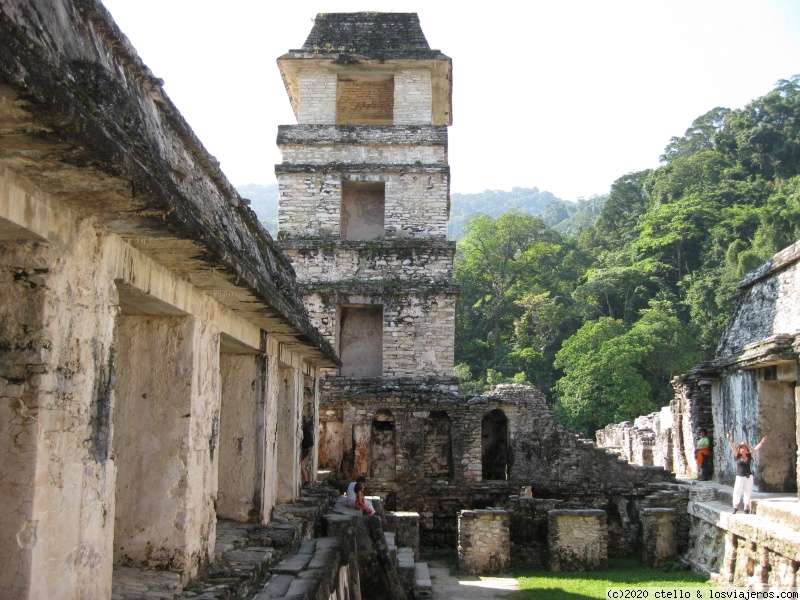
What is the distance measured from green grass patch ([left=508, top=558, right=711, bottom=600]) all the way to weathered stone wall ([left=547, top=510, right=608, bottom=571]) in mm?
205

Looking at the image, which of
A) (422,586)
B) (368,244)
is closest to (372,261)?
(368,244)

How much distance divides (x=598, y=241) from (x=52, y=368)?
1901 inches

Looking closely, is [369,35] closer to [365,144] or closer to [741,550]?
[365,144]

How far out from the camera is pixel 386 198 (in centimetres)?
1764

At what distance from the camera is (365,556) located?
927 centimetres

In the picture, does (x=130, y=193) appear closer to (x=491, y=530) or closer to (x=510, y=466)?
(x=491, y=530)

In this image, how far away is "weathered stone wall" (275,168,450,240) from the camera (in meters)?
17.5

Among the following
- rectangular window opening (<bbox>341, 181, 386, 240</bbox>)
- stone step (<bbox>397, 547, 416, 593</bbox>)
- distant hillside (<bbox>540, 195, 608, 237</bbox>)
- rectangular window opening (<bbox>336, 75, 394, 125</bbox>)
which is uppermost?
distant hillside (<bbox>540, 195, 608, 237</bbox>)

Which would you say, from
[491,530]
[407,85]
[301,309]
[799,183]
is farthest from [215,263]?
[799,183]

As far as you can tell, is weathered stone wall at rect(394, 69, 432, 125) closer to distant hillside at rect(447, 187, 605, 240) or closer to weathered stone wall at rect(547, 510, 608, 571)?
weathered stone wall at rect(547, 510, 608, 571)

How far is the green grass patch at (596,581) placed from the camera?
11.1 metres

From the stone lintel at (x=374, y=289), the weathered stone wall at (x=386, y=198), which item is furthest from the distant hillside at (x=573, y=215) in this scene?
the stone lintel at (x=374, y=289)

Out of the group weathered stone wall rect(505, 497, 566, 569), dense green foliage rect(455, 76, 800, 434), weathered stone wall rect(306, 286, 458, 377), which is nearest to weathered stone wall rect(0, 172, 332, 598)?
weathered stone wall rect(505, 497, 566, 569)

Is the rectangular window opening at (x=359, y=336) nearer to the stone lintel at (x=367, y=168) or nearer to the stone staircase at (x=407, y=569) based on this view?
the stone lintel at (x=367, y=168)
